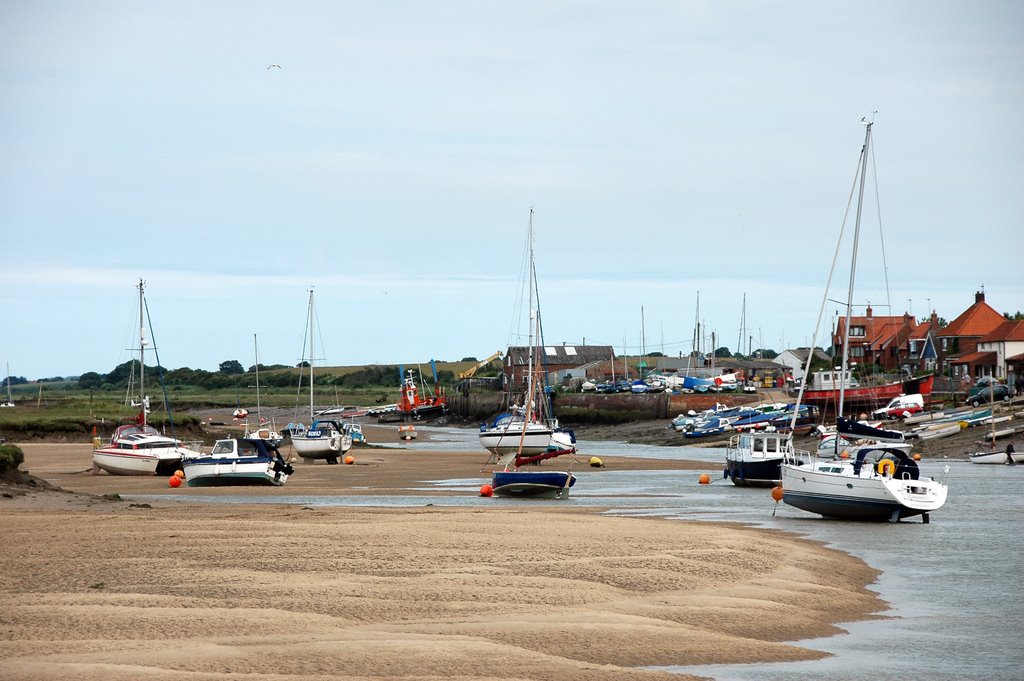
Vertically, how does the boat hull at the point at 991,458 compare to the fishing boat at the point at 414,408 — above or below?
below

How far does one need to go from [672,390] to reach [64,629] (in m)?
115

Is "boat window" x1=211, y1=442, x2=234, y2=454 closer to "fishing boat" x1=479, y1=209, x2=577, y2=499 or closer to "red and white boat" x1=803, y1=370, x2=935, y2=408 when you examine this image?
"fishing boat" x1=479, y1=209, x2=577, y2=499

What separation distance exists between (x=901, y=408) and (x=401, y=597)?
2909 inches

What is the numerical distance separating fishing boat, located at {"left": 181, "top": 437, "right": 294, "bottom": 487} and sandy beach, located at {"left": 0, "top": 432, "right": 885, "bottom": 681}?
58.3 ft

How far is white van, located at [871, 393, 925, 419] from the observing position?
8519 centimetres

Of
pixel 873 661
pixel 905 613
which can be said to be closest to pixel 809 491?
pixel 905 613

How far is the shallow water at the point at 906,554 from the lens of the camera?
1595 centimetres

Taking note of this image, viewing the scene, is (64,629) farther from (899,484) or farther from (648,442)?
(648,442)

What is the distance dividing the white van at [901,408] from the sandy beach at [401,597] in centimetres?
6019

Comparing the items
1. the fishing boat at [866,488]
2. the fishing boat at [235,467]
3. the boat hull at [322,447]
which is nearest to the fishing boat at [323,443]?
the boat hull at [322,447]

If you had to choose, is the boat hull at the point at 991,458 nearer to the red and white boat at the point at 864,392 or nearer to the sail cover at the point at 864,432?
the sail cover at the point at 864,432

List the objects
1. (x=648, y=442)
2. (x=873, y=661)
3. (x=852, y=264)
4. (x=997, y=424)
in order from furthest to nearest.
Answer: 1. (x=648, y=442)
2. (x=997, y=424)
3. (x=852, y=264)
4. (x=873, y=661)

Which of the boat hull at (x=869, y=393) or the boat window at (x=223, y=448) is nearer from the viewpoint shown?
the boat window at (x=223, y=448)

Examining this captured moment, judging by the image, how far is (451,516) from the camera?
98.8ft
